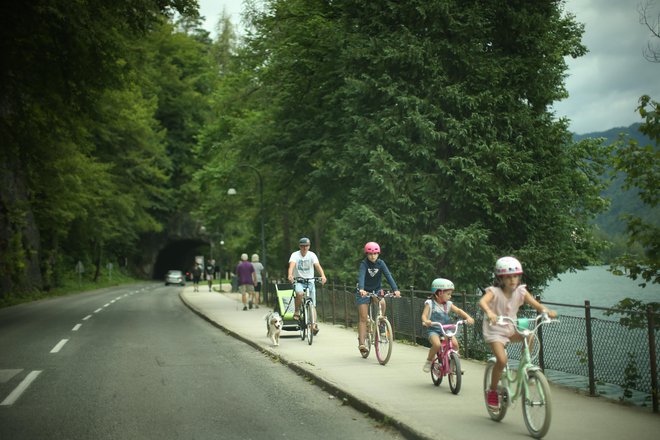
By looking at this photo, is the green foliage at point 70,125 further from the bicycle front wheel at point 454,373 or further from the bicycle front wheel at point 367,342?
the bicycle front wheel at point 454,373

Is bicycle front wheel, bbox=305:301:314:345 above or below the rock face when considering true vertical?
below

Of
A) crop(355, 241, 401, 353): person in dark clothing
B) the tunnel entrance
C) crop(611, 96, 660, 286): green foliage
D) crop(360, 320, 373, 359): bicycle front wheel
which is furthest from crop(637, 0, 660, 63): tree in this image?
the tunnel entrance

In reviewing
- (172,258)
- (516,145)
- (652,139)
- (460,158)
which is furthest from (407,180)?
(172,258)

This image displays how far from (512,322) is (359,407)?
2.07m

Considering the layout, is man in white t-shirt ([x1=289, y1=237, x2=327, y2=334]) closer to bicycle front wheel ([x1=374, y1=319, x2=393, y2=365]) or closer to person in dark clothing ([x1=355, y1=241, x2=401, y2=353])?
person in dark clothing ([x1=355, y1=241, x2=401, y2=353])

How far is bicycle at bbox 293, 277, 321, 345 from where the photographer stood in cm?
1370

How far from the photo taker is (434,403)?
755cm

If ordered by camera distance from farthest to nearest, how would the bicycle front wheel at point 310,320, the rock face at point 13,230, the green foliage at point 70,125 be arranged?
the rock face at point 13,230 < the green foliage at point 70,125 < the bicycle front wheel at point 310,320

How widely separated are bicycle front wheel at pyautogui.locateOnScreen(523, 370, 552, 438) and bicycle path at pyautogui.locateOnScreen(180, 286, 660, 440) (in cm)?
12

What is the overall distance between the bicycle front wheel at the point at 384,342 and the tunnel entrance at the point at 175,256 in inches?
2563

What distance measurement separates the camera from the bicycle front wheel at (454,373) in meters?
7.97

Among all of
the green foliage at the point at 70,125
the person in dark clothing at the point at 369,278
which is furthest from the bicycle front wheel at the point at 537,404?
the green foliage at the point at 70,125

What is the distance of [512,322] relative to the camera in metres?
6.55

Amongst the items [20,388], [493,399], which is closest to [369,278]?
[493,399]
